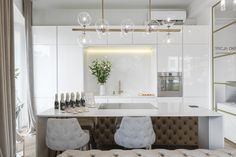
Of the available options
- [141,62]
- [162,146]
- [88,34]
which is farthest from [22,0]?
[162,146]

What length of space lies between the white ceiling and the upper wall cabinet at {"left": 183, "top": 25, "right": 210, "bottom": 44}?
2.48 feet

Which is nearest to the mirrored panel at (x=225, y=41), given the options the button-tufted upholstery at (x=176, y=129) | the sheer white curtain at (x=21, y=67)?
the button-tufted upholstery at (x=176, y=129)

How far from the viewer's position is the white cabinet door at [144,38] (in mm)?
5883

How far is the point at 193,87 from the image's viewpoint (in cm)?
588

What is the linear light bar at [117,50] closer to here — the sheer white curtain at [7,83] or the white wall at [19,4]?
the white wall at [19,4]

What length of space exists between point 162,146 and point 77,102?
166 cm

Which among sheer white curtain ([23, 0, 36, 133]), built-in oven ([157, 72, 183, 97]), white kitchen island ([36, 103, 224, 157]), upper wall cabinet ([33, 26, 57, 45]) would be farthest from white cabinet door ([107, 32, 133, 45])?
white kitchen island ([36, 103, 224, 157])

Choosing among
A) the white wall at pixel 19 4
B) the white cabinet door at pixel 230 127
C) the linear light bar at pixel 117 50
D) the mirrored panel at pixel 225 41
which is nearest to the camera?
the white cabinet door at pixel 230 127

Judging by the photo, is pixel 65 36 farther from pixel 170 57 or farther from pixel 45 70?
pixel 170 57

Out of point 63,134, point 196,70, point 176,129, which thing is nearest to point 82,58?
point 196,70

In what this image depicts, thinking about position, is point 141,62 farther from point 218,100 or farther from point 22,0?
point 22,0

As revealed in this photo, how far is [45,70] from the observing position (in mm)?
5871

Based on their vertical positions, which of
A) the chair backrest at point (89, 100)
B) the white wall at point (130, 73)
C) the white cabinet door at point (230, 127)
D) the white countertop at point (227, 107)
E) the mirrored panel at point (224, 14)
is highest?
the mirrored panel at point (224, 14)

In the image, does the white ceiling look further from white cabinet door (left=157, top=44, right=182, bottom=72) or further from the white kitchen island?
the white kitchen island
